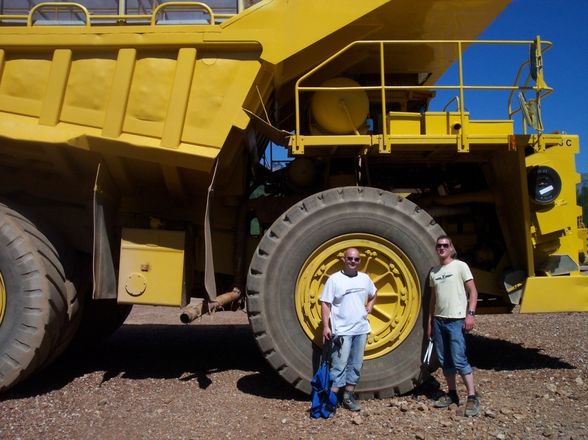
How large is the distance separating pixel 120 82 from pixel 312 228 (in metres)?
2.12

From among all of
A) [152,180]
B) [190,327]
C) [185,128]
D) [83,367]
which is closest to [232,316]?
[190,327]

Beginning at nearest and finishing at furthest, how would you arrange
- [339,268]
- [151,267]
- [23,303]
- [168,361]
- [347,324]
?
[347,324]
[23,303]
[339,268]
[151,267]
[168,361]

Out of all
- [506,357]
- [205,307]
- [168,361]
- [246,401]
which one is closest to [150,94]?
[205,307]

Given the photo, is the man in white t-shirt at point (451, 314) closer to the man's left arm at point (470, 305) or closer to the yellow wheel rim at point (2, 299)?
the man's left arm at point (470, 305)

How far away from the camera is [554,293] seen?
4934 mm

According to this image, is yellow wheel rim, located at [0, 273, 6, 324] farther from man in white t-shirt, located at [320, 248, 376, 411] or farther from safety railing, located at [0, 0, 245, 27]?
man in white t-shirt, located at [320, 248, 376, 411]

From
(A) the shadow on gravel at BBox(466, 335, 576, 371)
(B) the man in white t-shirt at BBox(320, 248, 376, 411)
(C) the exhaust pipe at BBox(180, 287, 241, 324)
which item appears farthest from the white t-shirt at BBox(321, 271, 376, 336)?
(A) the shadow on gravel at BBox(466, 335, 576, 371)

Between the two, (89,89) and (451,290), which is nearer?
(451,290)

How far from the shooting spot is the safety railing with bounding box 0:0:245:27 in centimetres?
480

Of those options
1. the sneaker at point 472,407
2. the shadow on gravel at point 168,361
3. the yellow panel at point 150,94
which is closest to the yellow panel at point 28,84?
the yellow panel at point 150,94

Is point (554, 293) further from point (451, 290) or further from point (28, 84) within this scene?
point (28, 84)

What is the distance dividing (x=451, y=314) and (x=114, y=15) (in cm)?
398

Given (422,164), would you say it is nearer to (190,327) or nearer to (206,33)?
(206,33)

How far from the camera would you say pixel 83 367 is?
5809mm
